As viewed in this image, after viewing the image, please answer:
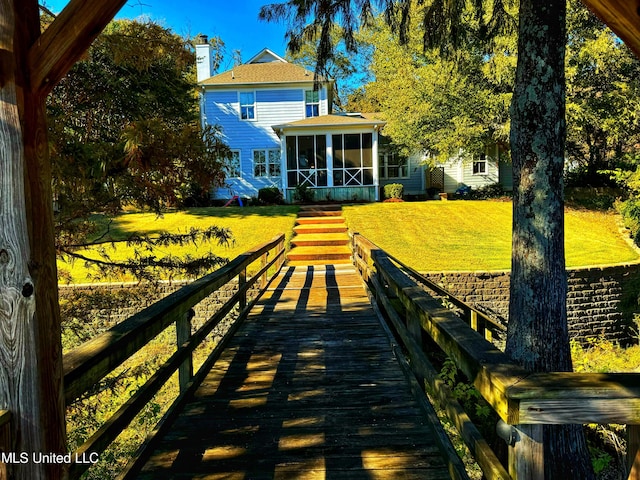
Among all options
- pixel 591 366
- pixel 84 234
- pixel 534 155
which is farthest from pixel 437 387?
pixel 591 366

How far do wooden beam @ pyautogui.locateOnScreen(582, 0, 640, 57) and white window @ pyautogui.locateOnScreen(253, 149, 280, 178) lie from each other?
75.6 ft

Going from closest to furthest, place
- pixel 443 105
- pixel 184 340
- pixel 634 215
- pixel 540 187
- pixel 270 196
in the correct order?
1. pixel 184 340
2. pixel 540 187
3. pixel 634 215
4. pixel 443 105
5. pixel 270 196

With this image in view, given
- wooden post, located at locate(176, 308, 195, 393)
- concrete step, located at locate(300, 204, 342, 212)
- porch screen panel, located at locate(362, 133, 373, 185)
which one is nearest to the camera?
wooden post, located at locate(176, 308, 195, 393)

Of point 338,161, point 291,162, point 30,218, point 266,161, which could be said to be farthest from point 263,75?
point 30,218

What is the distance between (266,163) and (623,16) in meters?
23.3

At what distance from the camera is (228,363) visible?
4574mm

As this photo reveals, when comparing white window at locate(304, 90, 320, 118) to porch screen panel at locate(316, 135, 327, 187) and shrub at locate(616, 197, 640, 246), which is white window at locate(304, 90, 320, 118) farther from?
shrub at locate(616, 197, 640, 246)

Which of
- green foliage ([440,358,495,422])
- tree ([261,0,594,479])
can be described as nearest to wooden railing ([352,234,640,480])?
tree ([261,0,594,479])

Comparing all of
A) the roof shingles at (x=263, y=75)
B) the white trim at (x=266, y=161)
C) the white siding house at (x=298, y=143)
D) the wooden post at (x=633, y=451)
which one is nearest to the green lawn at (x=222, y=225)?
the white siding house at (x=298, y=143)

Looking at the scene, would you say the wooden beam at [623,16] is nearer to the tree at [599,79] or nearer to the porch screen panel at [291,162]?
the tree at [599,79]

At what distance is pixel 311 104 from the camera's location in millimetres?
24359

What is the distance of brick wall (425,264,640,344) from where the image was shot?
1096 centimetres

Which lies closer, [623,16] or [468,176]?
[623,16]

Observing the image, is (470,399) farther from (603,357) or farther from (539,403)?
(539,403)
